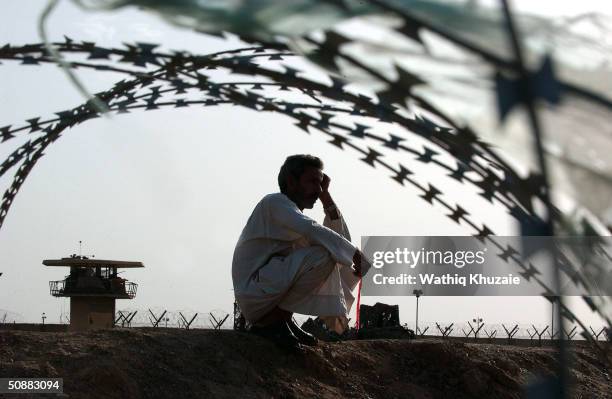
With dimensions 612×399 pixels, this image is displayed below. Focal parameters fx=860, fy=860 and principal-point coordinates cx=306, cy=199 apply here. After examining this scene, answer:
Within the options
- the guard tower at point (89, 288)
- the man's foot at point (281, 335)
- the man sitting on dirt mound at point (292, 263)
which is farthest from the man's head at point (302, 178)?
the guard tower at point (89, 288)

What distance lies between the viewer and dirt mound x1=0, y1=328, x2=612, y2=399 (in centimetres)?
523

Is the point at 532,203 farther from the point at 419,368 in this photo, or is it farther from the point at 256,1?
the point at 419,368

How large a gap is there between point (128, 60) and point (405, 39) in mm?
1456

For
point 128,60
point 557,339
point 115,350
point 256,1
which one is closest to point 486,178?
point 557,339

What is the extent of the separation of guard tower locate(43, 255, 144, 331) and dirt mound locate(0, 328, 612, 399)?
13715mm

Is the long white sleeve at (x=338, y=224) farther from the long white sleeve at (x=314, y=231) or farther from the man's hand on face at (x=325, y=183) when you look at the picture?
the long white sleeve at (x=314, y=231)

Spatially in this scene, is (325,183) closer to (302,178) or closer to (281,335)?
(302,178)

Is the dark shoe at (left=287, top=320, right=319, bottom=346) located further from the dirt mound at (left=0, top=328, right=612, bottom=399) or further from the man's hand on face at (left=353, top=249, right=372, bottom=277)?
the man's hand on face at (left=353, top=249, right=372, bottom=277)

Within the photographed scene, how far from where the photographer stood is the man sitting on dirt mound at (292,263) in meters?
5.55

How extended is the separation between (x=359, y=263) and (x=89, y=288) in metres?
15.6

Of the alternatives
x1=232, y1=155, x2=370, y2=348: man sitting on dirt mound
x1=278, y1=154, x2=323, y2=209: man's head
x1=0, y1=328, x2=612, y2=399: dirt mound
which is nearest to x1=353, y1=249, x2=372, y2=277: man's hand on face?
x1=232, y1=155, x2=370, y2=348: man sitting on dirt mound

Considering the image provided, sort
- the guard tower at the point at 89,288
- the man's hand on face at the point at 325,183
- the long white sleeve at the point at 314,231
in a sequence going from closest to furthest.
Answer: the long white sleeve at the point at 314,231 → the man's hand on face at the point at 325,183 → the guard tower at the point at 89,288

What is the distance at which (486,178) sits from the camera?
307cm

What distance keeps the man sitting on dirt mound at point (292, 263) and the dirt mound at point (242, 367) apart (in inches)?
11.0
